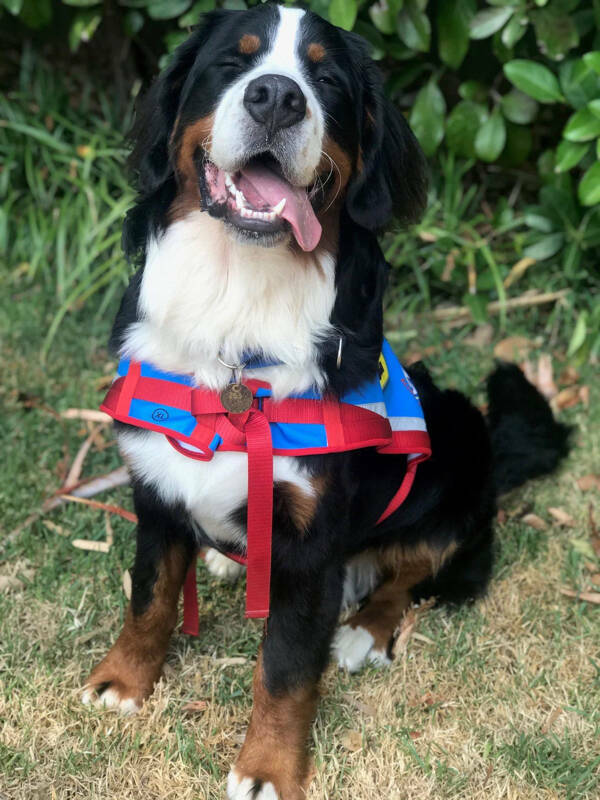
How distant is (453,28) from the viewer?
3.44m

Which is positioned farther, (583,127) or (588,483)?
(583,127)

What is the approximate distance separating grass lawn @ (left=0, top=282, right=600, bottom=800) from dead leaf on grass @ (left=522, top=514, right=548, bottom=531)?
20 mm

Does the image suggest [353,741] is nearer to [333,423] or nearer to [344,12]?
[333,423]

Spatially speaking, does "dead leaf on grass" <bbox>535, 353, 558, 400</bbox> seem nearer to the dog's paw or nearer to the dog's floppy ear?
the dog's floppy ear

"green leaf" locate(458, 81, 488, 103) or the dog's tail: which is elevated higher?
"green leaf" locate(458, 81, 488, 103)

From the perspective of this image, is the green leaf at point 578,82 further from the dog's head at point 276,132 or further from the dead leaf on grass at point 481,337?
the dog's head at point 276,132

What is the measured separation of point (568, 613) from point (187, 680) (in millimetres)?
1080

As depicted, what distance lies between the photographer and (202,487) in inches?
74.5

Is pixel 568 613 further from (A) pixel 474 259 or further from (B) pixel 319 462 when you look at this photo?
(A) pixel 474 259

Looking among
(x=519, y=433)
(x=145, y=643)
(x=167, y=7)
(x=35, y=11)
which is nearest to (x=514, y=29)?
(x=167, y=7)

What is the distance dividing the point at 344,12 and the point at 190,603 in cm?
204

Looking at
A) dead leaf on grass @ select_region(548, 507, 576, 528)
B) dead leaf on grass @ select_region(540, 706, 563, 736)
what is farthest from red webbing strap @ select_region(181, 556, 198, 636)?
dead leaf on grass @ select_region(548, 507, 576, 528)

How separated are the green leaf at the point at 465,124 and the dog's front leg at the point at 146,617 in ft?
7.50

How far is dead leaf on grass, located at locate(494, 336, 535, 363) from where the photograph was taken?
3.82 meters
